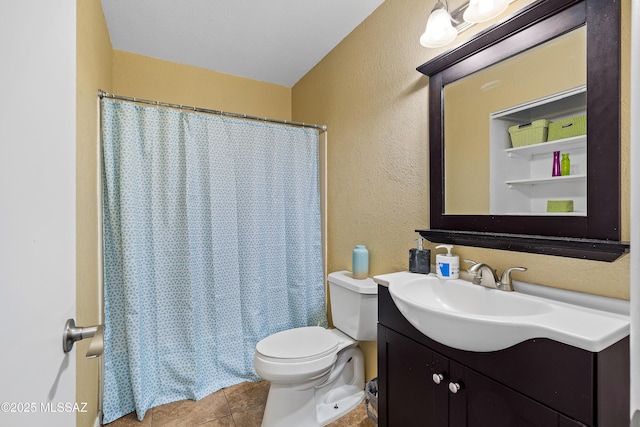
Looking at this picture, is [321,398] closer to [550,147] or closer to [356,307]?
[356,307]

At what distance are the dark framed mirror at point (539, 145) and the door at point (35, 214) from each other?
131 centimetres

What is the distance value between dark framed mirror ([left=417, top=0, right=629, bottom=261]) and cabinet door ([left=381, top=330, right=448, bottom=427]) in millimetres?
497

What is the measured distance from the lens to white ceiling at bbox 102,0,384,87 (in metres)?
1.76

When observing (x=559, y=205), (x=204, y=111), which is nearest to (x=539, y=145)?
(x=559, y=205)

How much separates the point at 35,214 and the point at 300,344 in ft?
4.83

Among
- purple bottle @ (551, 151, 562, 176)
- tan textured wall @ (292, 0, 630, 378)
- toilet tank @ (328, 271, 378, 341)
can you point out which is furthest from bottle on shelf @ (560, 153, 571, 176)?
toilet tank @ (328, 271, 378, 341)

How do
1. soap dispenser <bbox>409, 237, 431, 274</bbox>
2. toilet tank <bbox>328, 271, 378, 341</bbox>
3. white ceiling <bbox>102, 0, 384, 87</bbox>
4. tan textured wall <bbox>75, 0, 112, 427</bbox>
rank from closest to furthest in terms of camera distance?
tan textured wall <bbox>75, 0, 112, 427</bbox>, soap dispenser <bbox>409, 237, 431, 274</bbox>, toilet tank <bbox>328, 271, 378, 341</bbox>, white ceiling <bbox>102, 0, 384, 87</bbox>

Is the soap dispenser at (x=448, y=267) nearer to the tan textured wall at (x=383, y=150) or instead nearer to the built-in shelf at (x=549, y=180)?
the tan textured wall at (x=383, y=150)

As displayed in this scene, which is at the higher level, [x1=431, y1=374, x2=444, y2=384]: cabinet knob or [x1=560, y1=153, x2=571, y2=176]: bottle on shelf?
[x1=560, y1=153, x2=571, y2=176]: bottle on shelf

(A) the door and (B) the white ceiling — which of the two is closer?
(A) the door

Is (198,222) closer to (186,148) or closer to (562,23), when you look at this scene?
(186,148)

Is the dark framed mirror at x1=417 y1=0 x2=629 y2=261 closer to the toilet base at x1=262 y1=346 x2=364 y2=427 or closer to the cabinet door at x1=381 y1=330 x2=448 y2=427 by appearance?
the cabinet door at x1=381 y1=330 x2=448 y2=427

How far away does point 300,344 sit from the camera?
170cm

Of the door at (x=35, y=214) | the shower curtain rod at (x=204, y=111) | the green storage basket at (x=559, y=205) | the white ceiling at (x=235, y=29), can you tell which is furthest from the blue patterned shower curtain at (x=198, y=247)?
the green storage basket at (x=559, y=205)
